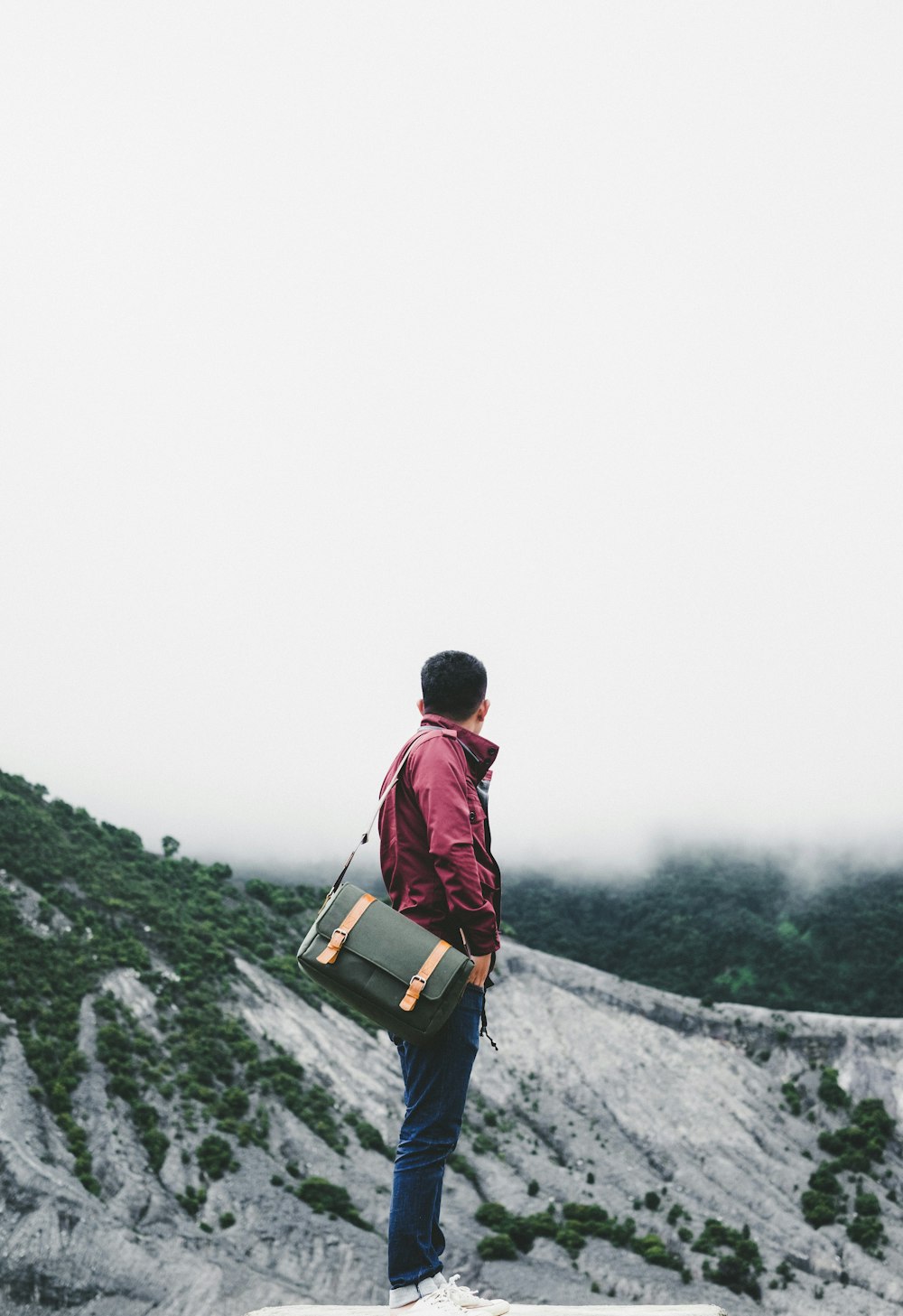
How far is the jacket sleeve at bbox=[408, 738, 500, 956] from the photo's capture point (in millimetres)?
4453

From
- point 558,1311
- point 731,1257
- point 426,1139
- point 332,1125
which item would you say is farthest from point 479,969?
point 731,1257

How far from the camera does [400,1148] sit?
467 centimetres

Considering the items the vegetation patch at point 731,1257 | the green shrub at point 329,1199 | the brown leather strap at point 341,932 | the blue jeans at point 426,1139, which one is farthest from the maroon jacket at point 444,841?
the vegetation patch at point 731,1257

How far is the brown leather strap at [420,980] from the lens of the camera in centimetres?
429

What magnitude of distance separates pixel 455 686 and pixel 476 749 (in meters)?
0.35

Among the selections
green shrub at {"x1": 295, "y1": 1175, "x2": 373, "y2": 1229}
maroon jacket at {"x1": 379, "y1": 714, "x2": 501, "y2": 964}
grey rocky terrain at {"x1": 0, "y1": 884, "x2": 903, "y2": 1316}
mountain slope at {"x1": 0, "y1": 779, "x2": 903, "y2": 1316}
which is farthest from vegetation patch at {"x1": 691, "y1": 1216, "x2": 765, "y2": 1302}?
maroon jacket at {"x1": 379, "y1": 714, "x2": 501, "y2": 964}

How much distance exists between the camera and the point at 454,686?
510 centimetres

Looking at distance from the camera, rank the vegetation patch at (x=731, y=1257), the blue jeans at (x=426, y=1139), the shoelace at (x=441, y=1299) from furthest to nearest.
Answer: the vegetation patch at (x=731, y=1257) → the blue jeans at (x=426, y=1139) → the shoelace at (x=441, y=1299)

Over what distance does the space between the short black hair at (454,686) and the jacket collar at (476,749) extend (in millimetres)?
97

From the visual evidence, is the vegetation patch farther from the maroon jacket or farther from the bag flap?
the bag flap

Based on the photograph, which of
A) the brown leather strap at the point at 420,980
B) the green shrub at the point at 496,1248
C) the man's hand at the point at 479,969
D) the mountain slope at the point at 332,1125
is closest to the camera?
the brown leather strap at the point at 420,980

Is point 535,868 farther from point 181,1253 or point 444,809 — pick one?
point 444,809

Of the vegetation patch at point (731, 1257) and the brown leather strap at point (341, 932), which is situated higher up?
the brown leather strap at point (341, 932)

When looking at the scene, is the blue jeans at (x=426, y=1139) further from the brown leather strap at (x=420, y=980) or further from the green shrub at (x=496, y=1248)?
the green shrub at (x=496, y=1248)
